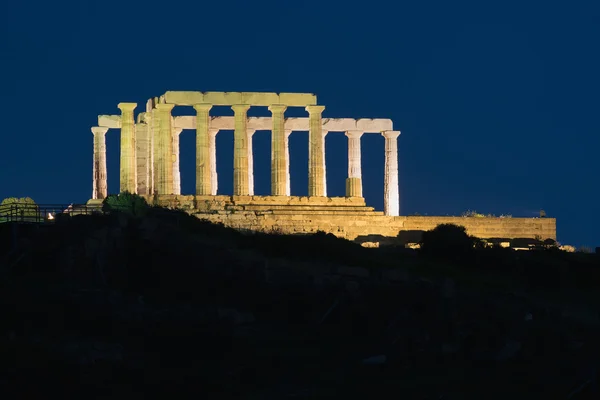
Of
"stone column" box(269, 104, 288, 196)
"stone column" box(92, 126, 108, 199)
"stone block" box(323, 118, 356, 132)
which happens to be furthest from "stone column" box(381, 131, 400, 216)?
"stone column" box(92, 126, 108, 199)

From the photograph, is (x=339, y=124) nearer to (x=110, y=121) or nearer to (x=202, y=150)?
(x=202, y=150)

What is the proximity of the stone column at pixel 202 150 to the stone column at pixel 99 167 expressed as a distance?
25.9 ft

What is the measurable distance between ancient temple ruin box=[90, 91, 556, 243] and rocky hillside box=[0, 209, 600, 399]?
52.6 feet

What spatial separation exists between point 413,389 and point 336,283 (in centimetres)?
1090

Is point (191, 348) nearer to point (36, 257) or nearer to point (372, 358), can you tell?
point (372, 358)

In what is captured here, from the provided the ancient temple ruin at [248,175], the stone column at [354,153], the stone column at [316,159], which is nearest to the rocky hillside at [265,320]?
the ancient temple ruin at [248,175]

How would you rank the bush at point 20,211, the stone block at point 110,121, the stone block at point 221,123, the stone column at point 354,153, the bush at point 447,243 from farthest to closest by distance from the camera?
the stone column at point 354,153, the stone block at point 221,123, the stone block at point 110,121, the bush at point 447,243, the bush at point 20,211

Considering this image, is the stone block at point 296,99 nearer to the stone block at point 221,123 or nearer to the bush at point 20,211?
the stone block at point 221,123

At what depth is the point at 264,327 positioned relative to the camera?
50.5 metres

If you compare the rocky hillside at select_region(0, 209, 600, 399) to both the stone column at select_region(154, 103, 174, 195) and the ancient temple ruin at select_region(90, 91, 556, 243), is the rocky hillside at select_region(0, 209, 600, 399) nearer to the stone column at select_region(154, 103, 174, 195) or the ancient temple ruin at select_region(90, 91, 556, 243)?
the ancient temple ruin at select_region(90, 91, 556, 243)

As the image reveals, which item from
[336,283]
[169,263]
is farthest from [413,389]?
[169,263]

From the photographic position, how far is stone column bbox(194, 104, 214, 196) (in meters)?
83.6

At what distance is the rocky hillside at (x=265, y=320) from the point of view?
144 ft

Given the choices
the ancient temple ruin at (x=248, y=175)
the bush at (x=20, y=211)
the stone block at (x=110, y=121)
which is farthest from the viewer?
the stone block at (x=110, y=121)
